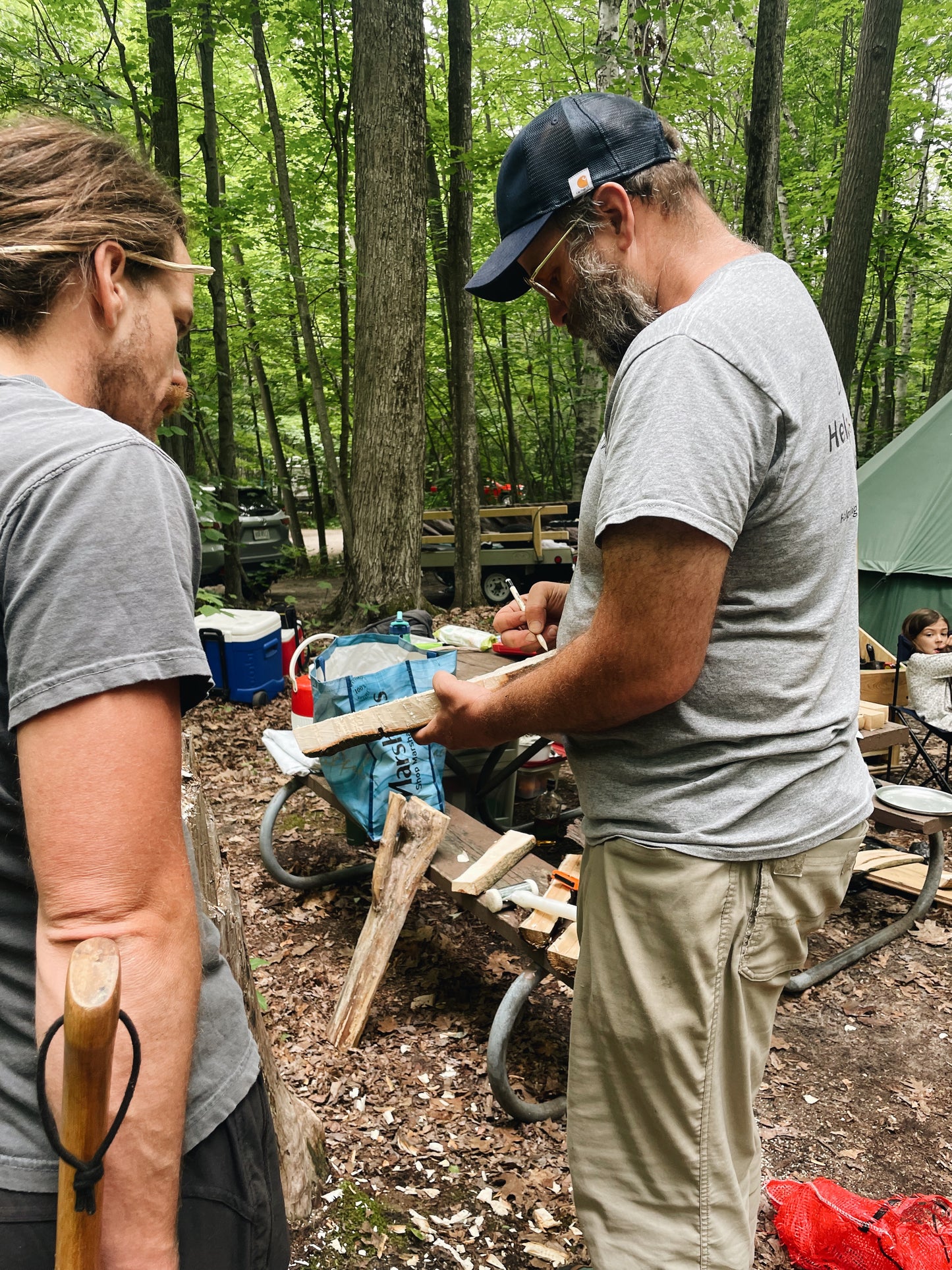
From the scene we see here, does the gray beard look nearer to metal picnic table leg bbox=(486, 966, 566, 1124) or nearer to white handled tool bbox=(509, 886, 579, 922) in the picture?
white handled tool bbox=(509, 886, 579, 922)

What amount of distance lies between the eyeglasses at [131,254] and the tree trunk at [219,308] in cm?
750

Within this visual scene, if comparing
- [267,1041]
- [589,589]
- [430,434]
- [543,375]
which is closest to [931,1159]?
[267,1041]

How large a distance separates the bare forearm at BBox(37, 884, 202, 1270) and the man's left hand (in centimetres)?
94

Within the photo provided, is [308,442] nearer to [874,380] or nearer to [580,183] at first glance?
[874,380]

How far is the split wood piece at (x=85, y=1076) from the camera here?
0.67m

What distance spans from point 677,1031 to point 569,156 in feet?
5.27

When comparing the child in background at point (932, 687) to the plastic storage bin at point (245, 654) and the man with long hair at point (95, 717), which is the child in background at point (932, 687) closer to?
the plastic storage bin at point (245, 654)

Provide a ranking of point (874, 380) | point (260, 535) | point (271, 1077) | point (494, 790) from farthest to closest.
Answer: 1. point (874, 380)
2. point (260, 535)
3. point (494, 790)
4. point (271, 1077)

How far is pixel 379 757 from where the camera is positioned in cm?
355

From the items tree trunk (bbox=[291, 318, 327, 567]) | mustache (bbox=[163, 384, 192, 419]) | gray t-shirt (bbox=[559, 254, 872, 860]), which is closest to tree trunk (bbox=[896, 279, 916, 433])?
tree trunk (bbox=[291, 318, 327, 567])

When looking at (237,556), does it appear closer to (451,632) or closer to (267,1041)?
(451,632)

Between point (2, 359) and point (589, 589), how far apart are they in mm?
1021

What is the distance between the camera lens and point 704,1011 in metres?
1.46

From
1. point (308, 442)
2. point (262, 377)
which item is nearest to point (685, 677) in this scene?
point (308, 442)
